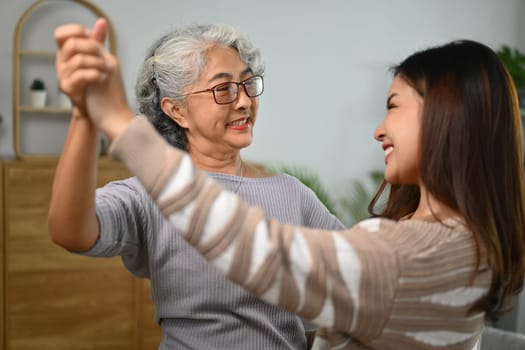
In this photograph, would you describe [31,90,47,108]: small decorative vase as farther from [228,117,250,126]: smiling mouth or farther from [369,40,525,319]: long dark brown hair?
[369,40,525,319]: long dark brown hair

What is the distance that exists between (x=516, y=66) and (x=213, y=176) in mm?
3526

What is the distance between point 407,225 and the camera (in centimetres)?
102

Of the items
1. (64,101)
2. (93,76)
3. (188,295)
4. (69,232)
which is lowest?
(64,101)

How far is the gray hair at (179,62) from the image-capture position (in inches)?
64.7

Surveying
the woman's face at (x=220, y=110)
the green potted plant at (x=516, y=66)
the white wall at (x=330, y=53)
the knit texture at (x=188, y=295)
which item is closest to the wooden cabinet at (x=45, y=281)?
the white wall at (x=330, y=53)

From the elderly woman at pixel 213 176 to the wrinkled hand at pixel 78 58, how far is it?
242 millimetres

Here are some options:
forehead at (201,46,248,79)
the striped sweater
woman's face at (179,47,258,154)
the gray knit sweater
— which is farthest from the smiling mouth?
the striped sweater

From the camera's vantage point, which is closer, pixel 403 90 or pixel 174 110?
pixel 403 90

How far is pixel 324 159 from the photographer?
477cm

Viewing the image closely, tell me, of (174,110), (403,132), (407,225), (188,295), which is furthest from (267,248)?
(174,110)

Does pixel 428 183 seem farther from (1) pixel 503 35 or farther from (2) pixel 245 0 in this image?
(1) pixel 503 35

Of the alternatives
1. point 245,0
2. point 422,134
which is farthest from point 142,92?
point 245,0

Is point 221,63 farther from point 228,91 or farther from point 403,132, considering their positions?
point 403,132

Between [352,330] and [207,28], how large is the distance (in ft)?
3.12
